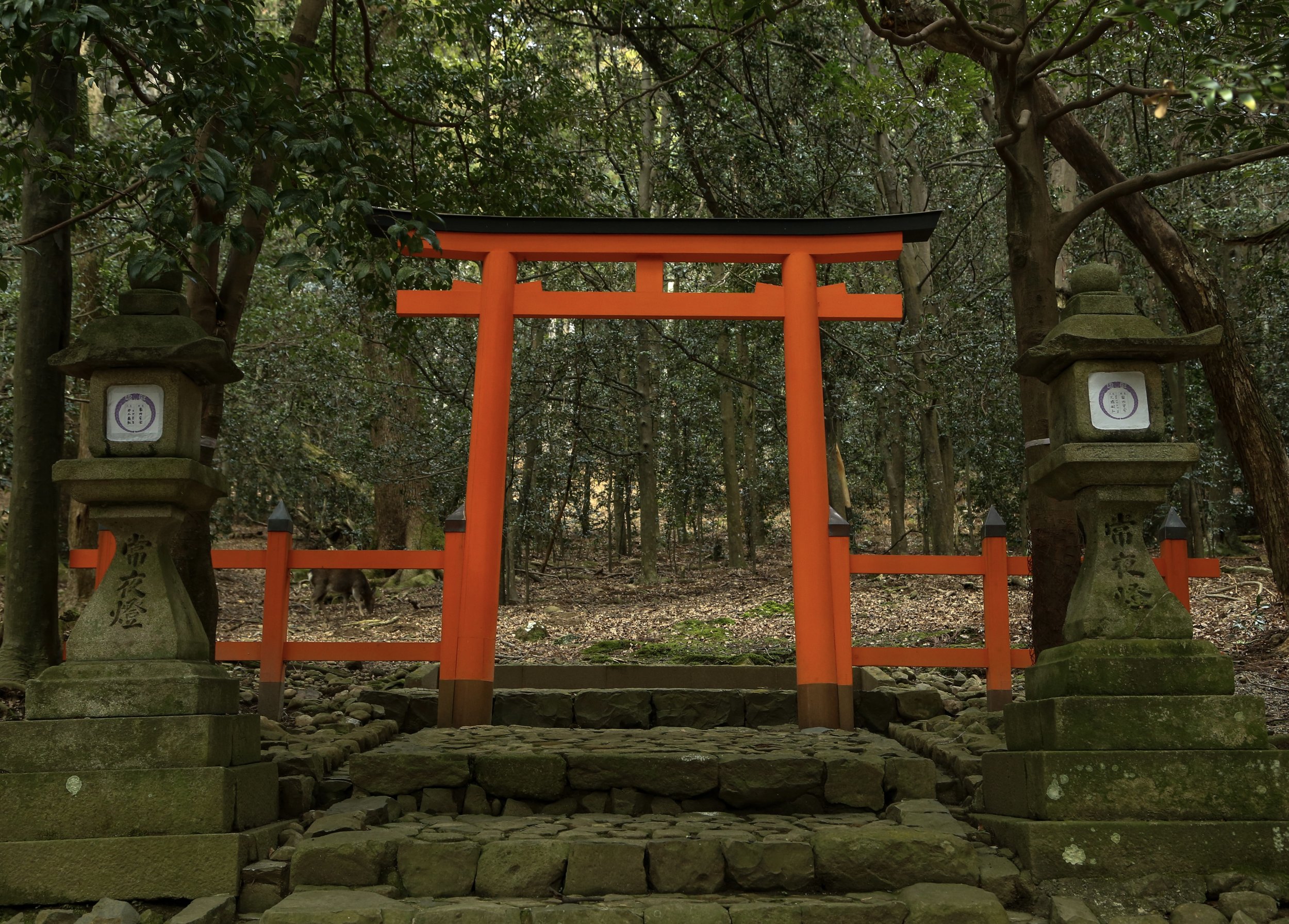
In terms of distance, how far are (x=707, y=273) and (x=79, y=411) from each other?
998cm

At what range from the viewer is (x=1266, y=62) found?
4016 mm

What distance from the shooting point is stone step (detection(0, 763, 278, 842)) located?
3.69 metres

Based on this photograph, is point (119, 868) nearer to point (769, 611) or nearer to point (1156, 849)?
point (1156, 849)

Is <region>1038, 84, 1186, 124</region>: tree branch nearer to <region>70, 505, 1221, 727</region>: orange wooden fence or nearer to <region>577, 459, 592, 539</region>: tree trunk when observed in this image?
<region>70, 505, 1221, 727</region>: orange wooden fence

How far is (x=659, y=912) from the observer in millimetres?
3449

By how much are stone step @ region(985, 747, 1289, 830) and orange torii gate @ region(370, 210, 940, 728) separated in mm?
2208

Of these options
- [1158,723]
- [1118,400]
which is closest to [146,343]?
[1118,400]

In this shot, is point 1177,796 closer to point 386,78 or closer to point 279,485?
point 386,78

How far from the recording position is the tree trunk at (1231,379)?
6.03 metres

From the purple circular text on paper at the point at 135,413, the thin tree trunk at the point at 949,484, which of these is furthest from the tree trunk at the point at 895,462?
the purple circular text on paper at the point at 135,413

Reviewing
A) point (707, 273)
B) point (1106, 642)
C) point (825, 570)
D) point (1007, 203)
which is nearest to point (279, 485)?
point (707, 273)

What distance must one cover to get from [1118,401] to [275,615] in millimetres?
4966

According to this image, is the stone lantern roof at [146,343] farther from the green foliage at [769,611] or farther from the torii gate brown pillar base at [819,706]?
the green foliage at [769,611]

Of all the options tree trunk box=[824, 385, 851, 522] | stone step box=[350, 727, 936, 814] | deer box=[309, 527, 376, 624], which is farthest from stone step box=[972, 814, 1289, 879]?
tree trunk box=[824, 385, 851, 522]
